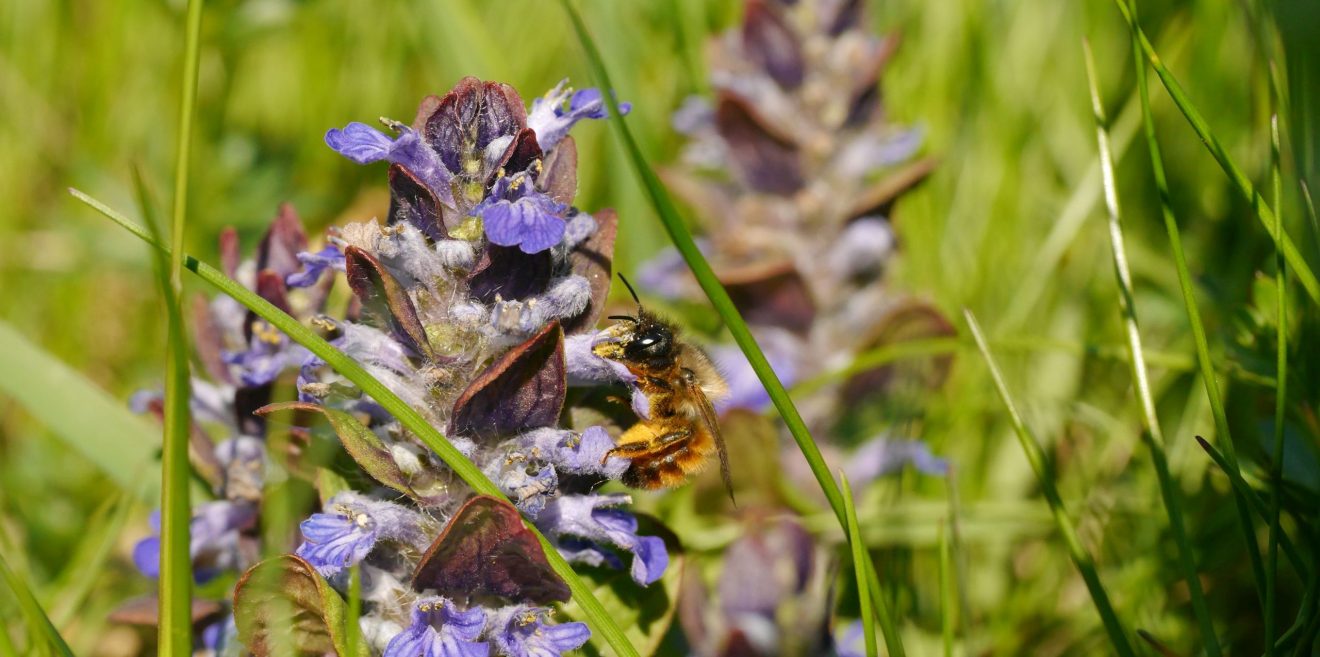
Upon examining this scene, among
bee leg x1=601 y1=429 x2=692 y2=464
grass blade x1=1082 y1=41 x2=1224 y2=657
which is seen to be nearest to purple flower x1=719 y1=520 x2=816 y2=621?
bee leg x1=601 y1=429 x2=692 y2=464

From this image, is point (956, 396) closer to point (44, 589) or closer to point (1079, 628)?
point (1079, 628)

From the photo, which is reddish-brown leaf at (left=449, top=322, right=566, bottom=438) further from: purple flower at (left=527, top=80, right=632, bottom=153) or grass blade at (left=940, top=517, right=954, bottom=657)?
grass blade at (left=940, top=517, right=954, bottom=657)

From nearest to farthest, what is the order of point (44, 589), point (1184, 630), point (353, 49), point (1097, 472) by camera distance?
point (1184, 630)
point (44, 589)
point (1097, 472)
point (353, 49)

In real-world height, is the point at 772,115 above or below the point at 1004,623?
above

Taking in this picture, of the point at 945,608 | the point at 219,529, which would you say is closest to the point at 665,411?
the point at 945,608

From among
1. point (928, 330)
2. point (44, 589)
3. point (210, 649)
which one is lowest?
point (928, 330)

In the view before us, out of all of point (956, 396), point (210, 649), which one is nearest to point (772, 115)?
point (956, 396)

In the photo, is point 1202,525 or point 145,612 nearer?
point 145,612
